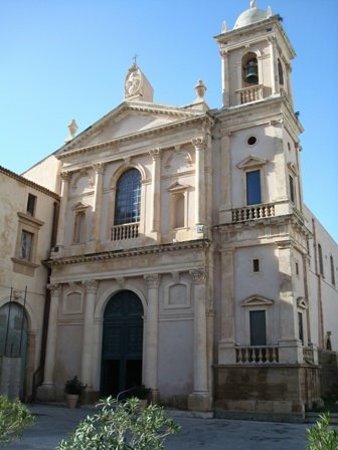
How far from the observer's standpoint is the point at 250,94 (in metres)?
20.5

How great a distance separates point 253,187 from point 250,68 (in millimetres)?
5803

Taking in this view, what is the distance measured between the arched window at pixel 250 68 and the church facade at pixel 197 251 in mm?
61

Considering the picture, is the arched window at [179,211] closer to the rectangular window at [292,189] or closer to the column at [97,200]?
the column at [97,200]

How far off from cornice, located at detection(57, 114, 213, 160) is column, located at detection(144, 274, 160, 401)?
6504 millimetres

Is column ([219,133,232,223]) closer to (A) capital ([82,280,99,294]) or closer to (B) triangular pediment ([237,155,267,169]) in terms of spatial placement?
(B) triangular pediment ([237,155,267,169])

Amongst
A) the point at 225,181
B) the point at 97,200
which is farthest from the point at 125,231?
the point at 225,181

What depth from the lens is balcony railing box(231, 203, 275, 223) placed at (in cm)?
1831

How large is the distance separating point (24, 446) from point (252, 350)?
8.98 meters

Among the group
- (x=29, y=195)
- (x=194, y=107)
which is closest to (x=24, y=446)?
(x=29, y=195)

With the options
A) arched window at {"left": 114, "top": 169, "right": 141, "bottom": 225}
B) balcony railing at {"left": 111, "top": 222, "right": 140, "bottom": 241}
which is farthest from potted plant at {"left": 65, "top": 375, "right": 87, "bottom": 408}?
arched window at {"left": 114, "top": 169, "right": 141, "bottom": 225}

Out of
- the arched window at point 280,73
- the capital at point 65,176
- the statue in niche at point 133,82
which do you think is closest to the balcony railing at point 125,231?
the capital at point 65,176

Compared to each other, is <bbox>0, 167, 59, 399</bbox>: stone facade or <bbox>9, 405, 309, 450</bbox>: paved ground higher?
<bbox>0, 167, 59, 399</bbox>: stone facade

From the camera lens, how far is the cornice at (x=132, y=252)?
1845cm

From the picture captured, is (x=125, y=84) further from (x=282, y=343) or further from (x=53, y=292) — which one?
(x=282, y=343)
